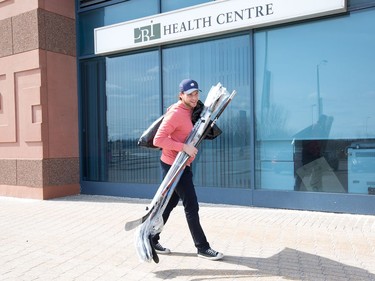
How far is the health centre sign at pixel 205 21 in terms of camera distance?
6.07 metres

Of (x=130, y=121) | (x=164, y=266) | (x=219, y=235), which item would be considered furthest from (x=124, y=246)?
(x=130, y=121)

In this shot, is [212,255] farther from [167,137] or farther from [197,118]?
[197,118]

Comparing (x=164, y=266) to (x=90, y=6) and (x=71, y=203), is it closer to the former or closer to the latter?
(x=71, y=203)

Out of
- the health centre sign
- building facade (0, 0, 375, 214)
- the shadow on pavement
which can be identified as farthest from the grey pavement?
the health centre sign

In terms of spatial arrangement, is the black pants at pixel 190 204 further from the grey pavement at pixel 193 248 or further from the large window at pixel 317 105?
the large window at pixel 317 105

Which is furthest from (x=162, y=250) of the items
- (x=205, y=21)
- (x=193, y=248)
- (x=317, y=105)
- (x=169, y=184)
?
(x=205, y=21)

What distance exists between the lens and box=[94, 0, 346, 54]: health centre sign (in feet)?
19.9

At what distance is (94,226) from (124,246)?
1.17 m

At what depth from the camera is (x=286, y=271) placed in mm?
3787

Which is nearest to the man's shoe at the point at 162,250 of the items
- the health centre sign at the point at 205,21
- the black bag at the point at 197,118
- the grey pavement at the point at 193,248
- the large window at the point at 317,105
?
the grey pavement at the point at 193,248

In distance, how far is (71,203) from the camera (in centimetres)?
768

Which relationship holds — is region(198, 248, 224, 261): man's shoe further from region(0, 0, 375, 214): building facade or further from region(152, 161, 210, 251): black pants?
region(0, 0, 375, 214): building facade

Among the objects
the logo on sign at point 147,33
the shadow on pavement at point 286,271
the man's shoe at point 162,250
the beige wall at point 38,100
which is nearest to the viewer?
the shadow on pavement at point 286,271

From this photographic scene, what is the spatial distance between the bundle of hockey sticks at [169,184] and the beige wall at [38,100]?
186 inches
